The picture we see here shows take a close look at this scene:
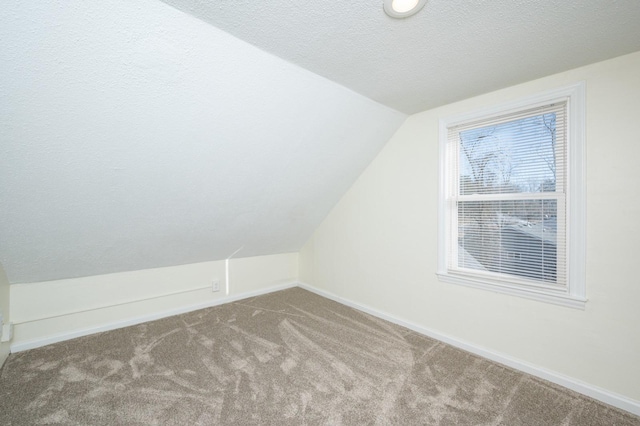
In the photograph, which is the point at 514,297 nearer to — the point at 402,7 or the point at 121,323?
the point at 402,7

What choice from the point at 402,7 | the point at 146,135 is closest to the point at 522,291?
the point at 402,7

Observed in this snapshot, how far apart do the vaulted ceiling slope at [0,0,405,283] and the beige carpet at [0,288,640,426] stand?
0.85 metres

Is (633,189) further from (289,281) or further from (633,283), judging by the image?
(289,281)

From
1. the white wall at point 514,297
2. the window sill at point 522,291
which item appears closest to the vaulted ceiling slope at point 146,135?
the white wall at point 514,297

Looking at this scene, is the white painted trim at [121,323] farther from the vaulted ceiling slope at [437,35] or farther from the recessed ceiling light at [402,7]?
the recessed ceiling light at [402,7]

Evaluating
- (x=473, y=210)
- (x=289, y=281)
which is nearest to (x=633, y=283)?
(x=473, y=210)

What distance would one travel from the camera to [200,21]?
4.40 feet

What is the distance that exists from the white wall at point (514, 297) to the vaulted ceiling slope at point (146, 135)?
0.50 metres

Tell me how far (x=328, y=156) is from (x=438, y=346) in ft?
6.44

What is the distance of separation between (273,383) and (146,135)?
181cm

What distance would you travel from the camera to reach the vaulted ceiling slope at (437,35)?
49.4 inches

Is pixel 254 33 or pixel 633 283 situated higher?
pixel 254 33

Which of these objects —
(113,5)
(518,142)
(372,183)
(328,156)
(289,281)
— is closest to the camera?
(113,5)

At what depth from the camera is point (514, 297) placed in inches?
79.4
